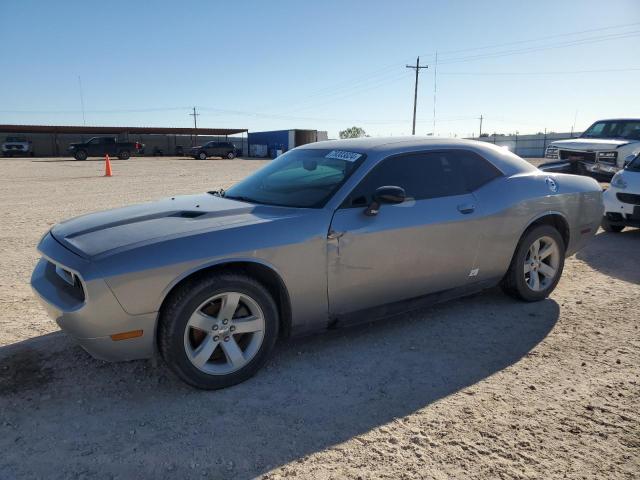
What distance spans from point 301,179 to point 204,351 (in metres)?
1.60

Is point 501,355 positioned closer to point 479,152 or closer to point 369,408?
point 369,408

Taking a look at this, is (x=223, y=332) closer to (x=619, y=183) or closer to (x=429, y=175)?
(x=429, y=175)

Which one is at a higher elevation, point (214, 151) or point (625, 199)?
point (625, 199)

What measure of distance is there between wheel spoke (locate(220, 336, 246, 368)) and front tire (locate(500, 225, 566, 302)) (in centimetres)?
265

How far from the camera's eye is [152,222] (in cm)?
318

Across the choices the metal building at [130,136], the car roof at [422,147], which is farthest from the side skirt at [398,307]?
the metal building at [130,136]

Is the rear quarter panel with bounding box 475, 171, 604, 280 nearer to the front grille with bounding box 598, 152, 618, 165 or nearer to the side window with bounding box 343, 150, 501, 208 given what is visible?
the side window with bounding box 343, 150, 501, 208

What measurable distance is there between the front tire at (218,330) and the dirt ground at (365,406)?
0.50 ft

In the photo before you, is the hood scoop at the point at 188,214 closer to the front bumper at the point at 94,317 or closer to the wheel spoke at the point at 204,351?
the front bumper at the point at 94,317

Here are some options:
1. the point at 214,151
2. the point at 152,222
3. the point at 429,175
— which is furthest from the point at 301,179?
the point at 214,151

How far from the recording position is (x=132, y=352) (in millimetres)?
2785

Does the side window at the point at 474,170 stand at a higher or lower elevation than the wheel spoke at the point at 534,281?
higher

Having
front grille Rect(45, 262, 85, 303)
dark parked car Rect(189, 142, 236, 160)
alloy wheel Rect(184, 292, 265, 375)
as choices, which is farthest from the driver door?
dark parked car Rect(189, 142, 236, 160)

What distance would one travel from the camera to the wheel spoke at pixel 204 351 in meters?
2.88
